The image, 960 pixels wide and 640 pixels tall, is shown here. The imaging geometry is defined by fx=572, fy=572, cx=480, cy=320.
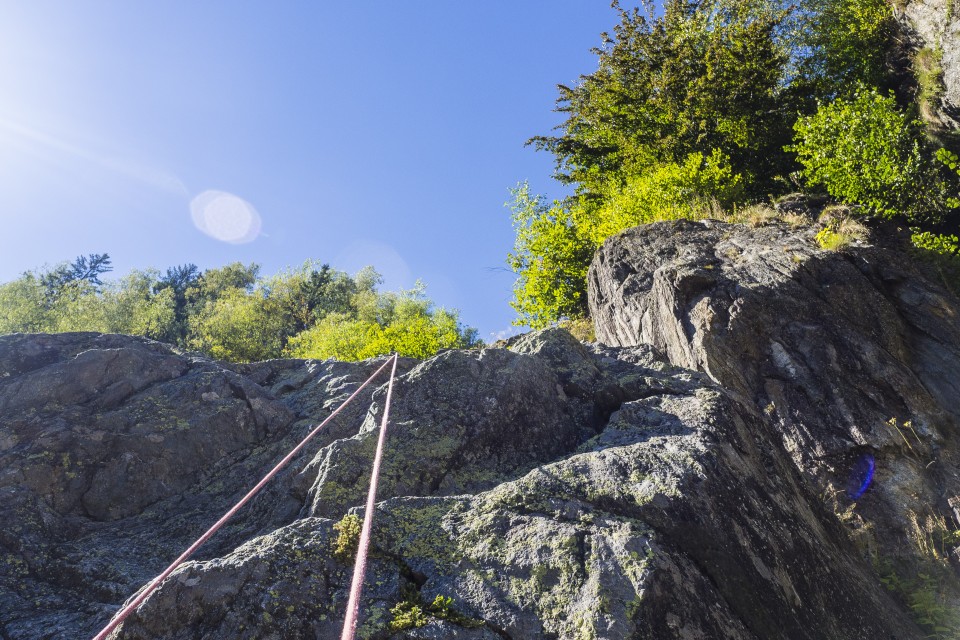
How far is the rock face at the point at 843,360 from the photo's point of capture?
7.24 m

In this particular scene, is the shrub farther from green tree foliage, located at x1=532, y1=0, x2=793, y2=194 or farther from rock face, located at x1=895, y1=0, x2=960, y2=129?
rock face, located at x1=895, y1=0, x2=960, y2=129

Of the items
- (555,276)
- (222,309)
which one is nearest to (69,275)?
(222,309)

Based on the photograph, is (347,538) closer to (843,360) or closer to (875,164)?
(843,360)

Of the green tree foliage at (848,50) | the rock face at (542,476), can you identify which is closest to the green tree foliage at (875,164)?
the rock face at (542,476)

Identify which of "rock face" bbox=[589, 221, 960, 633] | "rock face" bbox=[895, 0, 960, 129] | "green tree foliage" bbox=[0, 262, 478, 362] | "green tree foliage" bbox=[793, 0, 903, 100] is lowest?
"rock face" bbox=[589, 221, 960, 633]

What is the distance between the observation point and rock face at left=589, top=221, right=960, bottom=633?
724 centimetres

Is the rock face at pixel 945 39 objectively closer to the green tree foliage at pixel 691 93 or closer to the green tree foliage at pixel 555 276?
the green tree foliage at pixel 691 93

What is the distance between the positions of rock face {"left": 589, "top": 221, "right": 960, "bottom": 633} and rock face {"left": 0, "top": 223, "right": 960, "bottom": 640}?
4 cm

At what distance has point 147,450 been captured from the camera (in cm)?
630

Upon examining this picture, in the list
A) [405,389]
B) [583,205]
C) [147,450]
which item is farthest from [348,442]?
[583,205]

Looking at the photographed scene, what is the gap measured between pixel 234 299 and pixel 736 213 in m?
40.5

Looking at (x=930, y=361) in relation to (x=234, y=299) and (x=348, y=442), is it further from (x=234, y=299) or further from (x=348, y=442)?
(x=234, y=299)

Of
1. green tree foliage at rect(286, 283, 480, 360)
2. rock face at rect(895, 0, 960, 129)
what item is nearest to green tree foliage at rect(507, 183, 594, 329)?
green tree foliage at rect(286, 283, 480, 360)

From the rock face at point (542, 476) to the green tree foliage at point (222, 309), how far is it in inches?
874
